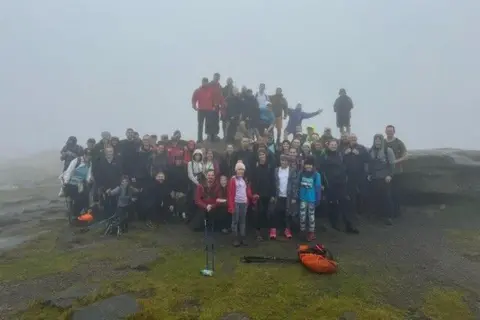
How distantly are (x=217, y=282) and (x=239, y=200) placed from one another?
316 centimetres

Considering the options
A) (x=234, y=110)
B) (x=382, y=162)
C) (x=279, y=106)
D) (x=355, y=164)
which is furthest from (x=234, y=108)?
(x=382, y=162)

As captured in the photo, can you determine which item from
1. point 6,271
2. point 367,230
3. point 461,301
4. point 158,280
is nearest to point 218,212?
point 158,280

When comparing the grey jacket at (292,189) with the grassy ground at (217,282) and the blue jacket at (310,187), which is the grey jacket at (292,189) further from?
the grassy ground at (217,282)

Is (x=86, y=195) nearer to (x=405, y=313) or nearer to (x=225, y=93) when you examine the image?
Answer: (x=225, y=93)

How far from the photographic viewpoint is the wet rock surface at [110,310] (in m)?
7.89

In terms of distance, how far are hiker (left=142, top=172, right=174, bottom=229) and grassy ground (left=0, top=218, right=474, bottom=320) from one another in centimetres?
209

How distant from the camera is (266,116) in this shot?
19.1 m

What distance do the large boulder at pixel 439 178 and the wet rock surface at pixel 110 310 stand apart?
12858 millimetres

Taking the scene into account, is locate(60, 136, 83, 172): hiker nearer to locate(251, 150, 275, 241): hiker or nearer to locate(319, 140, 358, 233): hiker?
locate(251, 150, 275, 241): hiker

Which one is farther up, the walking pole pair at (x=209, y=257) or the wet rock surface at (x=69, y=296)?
the walking pole pair at (x=209, y=257)

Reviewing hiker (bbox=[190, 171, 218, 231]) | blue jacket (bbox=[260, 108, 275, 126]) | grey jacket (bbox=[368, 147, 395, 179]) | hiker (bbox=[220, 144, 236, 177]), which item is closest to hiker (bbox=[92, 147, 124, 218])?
hiker (bbox=[190, 171, 218, 231])

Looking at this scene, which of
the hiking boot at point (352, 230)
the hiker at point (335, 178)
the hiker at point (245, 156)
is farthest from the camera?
the hiking boot at point (352, 230)

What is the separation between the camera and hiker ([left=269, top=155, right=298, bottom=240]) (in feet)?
41.0

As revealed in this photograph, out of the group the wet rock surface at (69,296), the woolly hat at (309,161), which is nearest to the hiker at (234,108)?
the woolly hat at (309,161)
